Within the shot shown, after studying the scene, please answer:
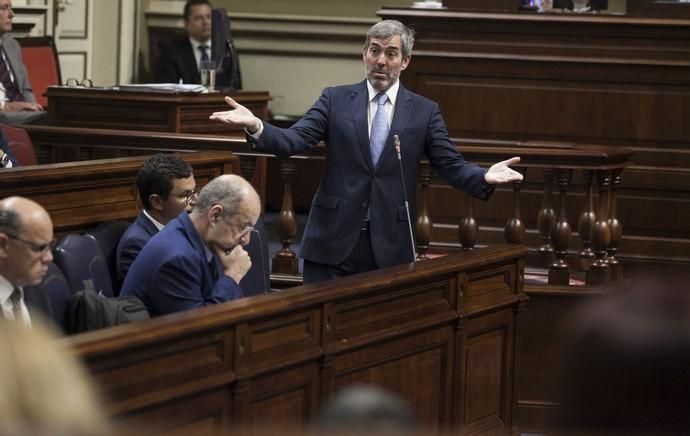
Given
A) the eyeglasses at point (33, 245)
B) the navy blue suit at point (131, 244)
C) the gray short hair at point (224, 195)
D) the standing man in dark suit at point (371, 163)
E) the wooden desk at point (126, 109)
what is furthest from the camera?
the wooden desk at point (126, 109)

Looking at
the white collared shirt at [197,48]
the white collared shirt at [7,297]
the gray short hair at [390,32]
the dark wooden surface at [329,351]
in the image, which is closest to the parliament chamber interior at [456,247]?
the dark wooden surface at [329,351]

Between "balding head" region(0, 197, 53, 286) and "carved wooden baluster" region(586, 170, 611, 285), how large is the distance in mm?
3170

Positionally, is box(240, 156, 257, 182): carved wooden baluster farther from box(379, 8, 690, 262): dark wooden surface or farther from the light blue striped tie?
box(379, 8, 690, 262): dark wooden surface

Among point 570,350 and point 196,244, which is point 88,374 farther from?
point 570,350

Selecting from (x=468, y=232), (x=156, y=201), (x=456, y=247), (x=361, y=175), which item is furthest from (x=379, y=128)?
(x=456, y=247)

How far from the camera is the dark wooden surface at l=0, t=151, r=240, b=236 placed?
4.54 meters

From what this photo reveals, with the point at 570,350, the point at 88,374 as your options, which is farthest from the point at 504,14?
the point at 570,350

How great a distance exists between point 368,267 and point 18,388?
10.6 ft

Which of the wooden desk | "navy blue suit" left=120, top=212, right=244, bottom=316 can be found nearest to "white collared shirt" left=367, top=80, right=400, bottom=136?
"navy blue suit" left=120, top=212, right=244, bottom=316

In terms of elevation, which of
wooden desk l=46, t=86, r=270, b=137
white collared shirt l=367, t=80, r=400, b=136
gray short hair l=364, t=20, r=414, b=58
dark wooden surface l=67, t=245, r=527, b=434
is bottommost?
dark wooden surface l=67, t=245, r=527, b=434

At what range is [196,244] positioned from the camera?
13.5ft

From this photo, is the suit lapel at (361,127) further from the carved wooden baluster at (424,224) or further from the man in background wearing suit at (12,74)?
the man in background wearing suit at (12,74)

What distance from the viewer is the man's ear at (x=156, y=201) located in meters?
4.60

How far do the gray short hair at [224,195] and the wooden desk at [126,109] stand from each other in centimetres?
339
